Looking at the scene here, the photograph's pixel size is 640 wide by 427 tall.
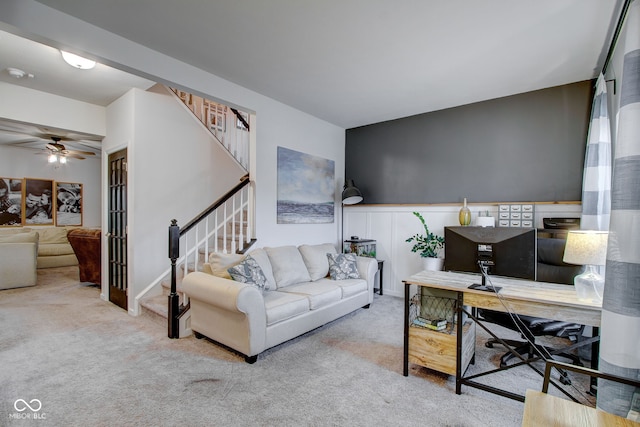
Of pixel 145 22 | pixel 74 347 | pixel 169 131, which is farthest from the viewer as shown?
pixel 169 131

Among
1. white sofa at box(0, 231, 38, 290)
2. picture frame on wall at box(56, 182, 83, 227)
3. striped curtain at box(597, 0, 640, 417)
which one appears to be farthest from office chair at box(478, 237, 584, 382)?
picture frame on wall at box(56, 182, 83, 227)

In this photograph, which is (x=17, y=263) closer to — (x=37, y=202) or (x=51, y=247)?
(x=51, y=247)

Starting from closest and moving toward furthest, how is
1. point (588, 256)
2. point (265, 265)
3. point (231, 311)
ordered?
1. point (588, 256)
2. point (231, 311)
3. point (265, 265)

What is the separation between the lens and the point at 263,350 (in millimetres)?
2576

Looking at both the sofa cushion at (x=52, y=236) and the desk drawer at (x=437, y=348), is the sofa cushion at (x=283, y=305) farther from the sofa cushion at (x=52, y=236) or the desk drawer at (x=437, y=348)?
the sofa cushion at (x=52, y=236)

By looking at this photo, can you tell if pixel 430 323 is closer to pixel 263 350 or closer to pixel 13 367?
pixel 263 350

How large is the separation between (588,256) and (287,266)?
259 centimetres

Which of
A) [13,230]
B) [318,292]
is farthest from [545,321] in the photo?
[13,230]

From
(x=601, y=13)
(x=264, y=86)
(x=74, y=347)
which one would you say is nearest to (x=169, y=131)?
(x=264, y=86)

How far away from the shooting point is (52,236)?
6.73m

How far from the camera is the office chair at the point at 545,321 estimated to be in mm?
2277

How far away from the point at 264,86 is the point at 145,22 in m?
1.39

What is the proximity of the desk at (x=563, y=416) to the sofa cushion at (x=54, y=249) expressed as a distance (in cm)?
831

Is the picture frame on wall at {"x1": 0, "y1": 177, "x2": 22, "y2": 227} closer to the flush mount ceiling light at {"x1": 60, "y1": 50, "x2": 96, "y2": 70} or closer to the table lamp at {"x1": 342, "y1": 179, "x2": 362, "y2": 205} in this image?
the flush mount ceiling light at {"x1": 60, "y1": 50, "x2": 96, "y2": 70}
